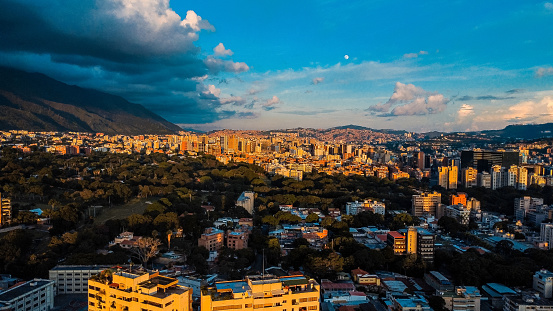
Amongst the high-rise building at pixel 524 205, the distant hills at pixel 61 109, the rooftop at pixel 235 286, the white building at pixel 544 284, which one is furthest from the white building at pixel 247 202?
the distant hills at pixel 61 109

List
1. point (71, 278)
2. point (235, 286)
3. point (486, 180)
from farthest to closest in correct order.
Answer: point (486, 180) < point (71, 278) < point (235, 286)

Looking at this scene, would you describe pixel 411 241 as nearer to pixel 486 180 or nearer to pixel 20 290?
pixel 20 290

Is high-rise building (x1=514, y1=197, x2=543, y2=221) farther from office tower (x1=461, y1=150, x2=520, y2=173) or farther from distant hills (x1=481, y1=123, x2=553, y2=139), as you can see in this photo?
distant hills (x1=481, y1=123, x2=553, y2=139)

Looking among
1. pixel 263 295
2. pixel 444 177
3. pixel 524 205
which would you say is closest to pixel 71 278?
pixel 263 295

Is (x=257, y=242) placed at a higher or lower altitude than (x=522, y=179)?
lower

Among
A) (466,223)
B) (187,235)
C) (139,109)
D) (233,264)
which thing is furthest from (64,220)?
(139,109)

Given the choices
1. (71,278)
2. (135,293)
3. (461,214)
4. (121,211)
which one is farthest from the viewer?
(461,214)
